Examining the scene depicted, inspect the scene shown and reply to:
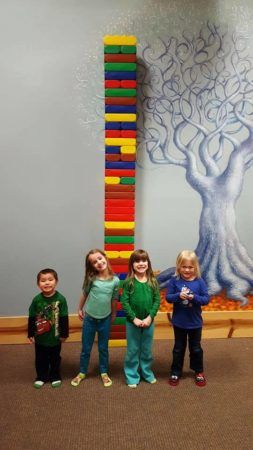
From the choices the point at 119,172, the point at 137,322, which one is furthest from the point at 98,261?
the point at 119,172

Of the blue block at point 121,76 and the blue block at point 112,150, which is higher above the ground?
the blue block at point 121,76

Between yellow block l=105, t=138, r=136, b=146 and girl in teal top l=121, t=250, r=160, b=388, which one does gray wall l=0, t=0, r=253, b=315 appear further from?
girl in teal top l=121, t=250, r=160, b=388

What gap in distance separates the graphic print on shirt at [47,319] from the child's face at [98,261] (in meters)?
0.34

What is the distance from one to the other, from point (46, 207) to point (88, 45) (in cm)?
120

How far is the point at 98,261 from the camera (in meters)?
2.84

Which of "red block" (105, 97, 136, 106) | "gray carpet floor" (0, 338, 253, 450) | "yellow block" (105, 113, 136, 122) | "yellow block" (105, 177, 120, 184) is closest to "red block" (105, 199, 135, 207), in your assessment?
"yellow block" (105, 177, 120, 184)

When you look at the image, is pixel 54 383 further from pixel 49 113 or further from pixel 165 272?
pixel 49 113

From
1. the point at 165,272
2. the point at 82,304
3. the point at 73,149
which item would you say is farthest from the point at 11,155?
the point at 165,272

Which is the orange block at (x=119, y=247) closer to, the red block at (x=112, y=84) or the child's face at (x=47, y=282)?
the child's face at (x=47, y=282)

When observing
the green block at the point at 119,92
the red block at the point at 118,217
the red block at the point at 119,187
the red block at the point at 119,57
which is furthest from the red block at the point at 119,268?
the red block at the point at 119,57

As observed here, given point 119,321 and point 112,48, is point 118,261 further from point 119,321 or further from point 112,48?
point 112,48

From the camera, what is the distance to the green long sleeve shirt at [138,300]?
282cm

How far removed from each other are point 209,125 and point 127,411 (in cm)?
207

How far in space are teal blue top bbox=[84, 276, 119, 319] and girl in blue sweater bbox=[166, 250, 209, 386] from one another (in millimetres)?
368
